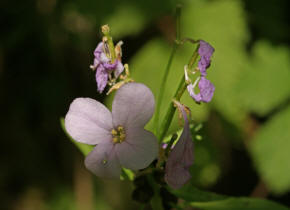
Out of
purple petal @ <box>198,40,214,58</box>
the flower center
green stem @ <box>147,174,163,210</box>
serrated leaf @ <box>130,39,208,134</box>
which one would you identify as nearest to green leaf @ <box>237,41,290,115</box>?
serrated leaf @ <box>130,39,208,134</box>

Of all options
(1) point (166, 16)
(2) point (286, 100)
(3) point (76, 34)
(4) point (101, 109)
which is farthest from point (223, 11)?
(4) point (101, 109)

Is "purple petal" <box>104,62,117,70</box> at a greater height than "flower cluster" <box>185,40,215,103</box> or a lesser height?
lesser

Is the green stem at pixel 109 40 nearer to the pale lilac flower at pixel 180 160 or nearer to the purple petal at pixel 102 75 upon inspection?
the purple petal at pixel 102 75

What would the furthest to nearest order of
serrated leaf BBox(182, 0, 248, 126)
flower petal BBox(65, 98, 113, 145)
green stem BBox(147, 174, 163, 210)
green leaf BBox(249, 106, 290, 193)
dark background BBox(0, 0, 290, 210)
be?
1. dark background BBox(0, 0, 290, 210)
2. serrated leaf BBox(182, 0, 248, 126)
3. green leaf BBox(249, 106, 290, 193)
4. green stem BBox(147, 174, 163, 210)
5. flower petal BBox(65, 98, 113, 145)

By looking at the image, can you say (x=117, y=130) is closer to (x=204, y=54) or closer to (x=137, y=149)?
(x=137, y=149)

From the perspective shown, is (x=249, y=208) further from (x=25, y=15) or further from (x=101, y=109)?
(x=25, y=15)

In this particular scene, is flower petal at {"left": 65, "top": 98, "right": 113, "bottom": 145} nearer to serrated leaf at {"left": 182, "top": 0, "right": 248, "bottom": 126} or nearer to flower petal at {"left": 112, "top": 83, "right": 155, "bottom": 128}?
flower petal at {"left": 112, "top": 83, "right": 155, "bottom": 128}
